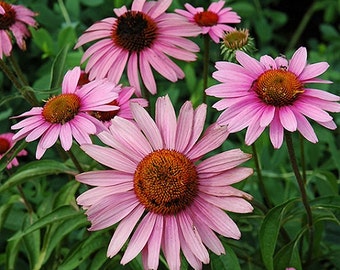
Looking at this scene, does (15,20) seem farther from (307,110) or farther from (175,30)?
(307,110)

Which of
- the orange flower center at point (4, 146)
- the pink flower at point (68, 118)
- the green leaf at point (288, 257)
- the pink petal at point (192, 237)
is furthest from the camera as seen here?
the orange flower center at point (4, 146)

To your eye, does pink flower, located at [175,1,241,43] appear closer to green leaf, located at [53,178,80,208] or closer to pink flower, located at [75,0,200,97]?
pink flower, located at [75,0,200,97]

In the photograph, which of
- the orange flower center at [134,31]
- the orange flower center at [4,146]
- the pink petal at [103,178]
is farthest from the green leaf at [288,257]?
the orange flower center at [4,146]

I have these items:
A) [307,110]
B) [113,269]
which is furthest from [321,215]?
[113,269]

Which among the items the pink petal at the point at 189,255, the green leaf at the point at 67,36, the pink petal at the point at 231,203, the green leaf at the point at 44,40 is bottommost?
the green leaf at the point at 44,40

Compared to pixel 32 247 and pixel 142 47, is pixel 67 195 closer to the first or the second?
pixel 32 247

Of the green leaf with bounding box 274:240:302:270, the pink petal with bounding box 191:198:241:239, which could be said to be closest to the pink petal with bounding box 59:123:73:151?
the pink petal with bounding box 191:198:241:239

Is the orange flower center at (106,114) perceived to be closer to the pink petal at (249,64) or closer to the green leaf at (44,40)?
the pink petal at (249,64)
